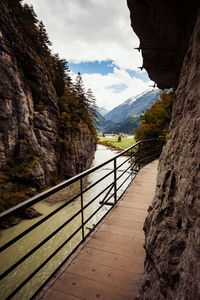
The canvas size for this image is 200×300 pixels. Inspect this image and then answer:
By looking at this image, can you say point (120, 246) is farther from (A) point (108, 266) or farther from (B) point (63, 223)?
(B) point (63, 223)

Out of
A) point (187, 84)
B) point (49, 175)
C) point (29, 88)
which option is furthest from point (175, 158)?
point (29, 88)

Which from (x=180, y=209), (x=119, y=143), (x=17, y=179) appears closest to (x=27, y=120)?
(x=17, y=179)

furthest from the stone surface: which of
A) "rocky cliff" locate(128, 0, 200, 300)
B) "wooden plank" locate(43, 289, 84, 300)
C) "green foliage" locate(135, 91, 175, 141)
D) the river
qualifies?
"green foliage" locate(135, 91, 175, 141)

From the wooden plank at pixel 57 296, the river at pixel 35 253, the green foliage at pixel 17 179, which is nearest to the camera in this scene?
the wooden plank at pixel 57 296

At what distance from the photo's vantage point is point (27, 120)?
1154 cm

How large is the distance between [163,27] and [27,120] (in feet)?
36.6

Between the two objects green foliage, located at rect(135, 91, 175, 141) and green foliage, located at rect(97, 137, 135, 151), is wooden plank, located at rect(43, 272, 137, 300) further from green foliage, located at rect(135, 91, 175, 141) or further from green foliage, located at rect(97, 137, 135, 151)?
green foliage, located at rect(97, 137, 135, 151)

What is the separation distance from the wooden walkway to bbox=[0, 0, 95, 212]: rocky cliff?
7.91 metres

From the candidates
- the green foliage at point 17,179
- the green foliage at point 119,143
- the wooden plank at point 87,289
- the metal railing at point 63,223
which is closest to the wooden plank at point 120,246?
the metal railing at point 63,223

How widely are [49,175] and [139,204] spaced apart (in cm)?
950

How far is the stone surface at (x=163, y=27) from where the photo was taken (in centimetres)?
224

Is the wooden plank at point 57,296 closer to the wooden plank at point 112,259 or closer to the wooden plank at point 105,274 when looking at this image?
the wooden plank at point 105,274

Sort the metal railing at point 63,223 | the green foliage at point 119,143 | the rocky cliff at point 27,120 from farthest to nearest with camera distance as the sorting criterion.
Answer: the green foliage at point 119,143
the rocky cliff at point 27,120
the metal railing at point 63,223

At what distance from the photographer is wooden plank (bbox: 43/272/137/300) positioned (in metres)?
1.87
